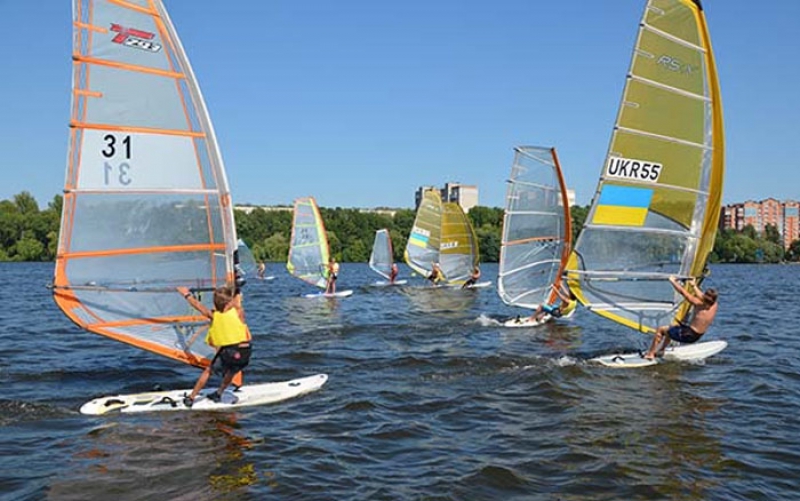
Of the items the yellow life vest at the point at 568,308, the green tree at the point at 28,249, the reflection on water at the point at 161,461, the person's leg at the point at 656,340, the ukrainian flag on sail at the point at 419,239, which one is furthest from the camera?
the green tree at the point at 28,249

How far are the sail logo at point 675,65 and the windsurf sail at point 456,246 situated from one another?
20.0 meters

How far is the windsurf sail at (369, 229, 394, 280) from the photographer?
3666cm

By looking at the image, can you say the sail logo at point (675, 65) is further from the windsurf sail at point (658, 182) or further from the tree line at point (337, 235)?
the tree line at point (337, 235)

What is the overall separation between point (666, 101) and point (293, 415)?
7.77 metres

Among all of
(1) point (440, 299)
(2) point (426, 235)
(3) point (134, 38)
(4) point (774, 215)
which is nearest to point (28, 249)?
(2) point (426, 235)

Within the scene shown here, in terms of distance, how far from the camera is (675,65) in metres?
11.1

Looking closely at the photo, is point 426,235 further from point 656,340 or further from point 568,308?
point 656,340

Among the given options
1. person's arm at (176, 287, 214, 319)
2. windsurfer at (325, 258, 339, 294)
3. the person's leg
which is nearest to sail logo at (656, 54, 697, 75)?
the person's leg

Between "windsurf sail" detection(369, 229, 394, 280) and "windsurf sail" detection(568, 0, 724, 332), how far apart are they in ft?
82.0

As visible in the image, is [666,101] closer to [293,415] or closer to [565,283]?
[565,283]

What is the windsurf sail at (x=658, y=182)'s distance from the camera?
1102cm

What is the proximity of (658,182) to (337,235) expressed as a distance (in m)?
91.9

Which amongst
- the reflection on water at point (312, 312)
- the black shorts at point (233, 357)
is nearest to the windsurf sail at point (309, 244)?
the reflection on water at point (312, 312)

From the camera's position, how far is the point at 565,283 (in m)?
11.5
